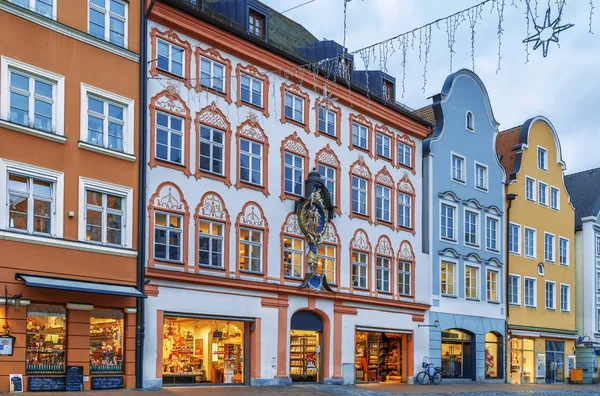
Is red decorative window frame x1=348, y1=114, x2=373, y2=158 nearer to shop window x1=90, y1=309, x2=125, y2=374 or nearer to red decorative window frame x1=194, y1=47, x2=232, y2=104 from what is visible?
red decorative window frame x1=194, y1=47, x2=232, y2=104

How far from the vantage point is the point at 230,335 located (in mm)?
29312

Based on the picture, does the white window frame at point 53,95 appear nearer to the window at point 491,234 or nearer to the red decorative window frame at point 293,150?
the red decorative window frame at point 293,150

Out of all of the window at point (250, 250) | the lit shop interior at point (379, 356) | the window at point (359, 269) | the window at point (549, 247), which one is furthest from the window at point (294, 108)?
the window at point (549, 247)

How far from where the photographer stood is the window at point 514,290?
44.5 m

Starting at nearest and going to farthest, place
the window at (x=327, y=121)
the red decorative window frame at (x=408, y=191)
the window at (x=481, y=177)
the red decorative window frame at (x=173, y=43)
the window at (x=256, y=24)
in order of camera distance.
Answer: the red decorative window frame at (x=173, y=43) < the window at (x=256, y=24) < the window at (x=327, y=121) < the red decorative window frame at (x=408, y=191) < the window at (x=481, y=177)

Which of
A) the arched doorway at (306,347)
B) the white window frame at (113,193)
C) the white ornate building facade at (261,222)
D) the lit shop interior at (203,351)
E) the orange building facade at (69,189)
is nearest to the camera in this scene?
the orange building facade at (69,189)

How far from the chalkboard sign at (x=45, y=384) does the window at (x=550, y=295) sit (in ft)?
105

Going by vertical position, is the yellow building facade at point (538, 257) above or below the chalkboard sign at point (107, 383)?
above

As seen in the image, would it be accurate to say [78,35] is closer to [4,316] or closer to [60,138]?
[60,138]

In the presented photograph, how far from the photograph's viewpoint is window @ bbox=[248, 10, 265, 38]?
3123cm

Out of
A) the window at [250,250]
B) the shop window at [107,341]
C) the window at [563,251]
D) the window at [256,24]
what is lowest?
the shop window at [107,341]

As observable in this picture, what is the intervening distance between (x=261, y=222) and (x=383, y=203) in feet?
26.8

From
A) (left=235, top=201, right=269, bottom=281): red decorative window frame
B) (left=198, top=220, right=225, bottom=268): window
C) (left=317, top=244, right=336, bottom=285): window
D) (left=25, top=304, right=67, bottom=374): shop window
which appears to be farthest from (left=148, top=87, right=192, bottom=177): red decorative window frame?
(left=317, top=244, right=336, bottom=285): window

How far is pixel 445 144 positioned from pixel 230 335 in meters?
16.3
